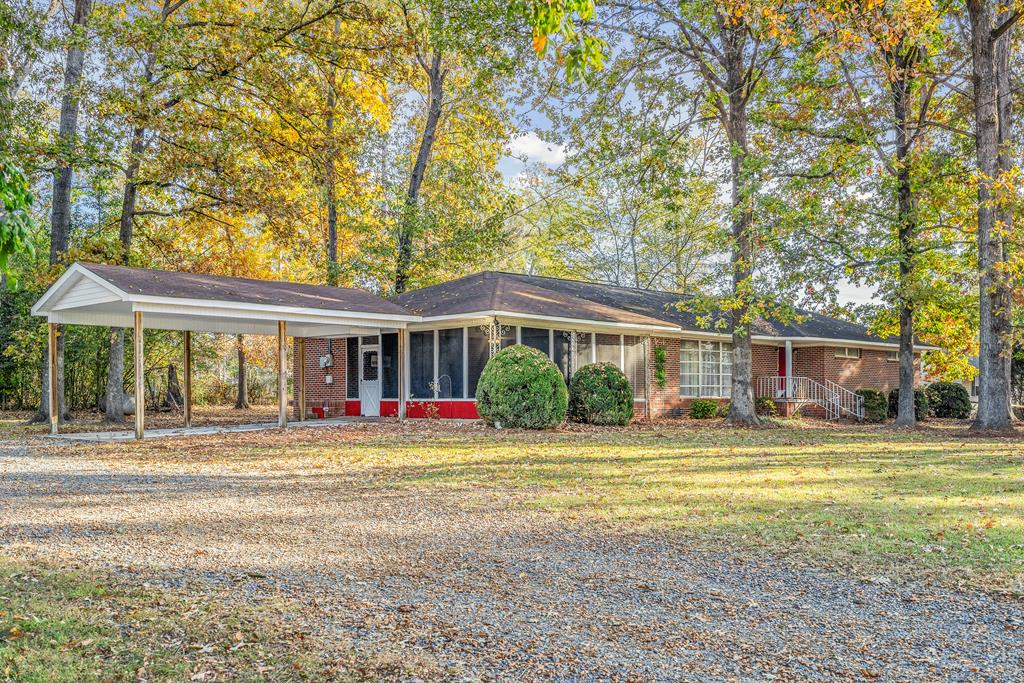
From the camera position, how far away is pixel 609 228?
124ft

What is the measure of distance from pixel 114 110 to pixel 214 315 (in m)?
7.23

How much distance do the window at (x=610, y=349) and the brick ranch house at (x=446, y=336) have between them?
0.03 m

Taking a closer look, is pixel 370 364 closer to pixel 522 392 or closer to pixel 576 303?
pixel 576 303

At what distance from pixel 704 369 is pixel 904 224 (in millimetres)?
7636

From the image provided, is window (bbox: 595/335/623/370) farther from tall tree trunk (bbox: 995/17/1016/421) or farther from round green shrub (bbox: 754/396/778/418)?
tall tree trunk (bbox: 995/17/1016/421)

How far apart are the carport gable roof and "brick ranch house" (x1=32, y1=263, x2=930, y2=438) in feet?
0.11

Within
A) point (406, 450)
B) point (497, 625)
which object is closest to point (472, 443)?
point (406, 450)

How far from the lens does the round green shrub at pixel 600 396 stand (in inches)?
715

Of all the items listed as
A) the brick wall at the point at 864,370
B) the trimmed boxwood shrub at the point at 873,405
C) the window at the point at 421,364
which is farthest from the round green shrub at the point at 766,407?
the window at the point at 421,364

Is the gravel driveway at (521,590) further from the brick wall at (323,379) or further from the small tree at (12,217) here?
the brick wall at (323,379)

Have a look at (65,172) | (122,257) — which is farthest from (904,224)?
(65,172)

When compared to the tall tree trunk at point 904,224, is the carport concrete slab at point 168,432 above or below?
below

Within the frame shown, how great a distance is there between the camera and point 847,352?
26.3 meters

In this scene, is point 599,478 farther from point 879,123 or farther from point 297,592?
point 879,123
